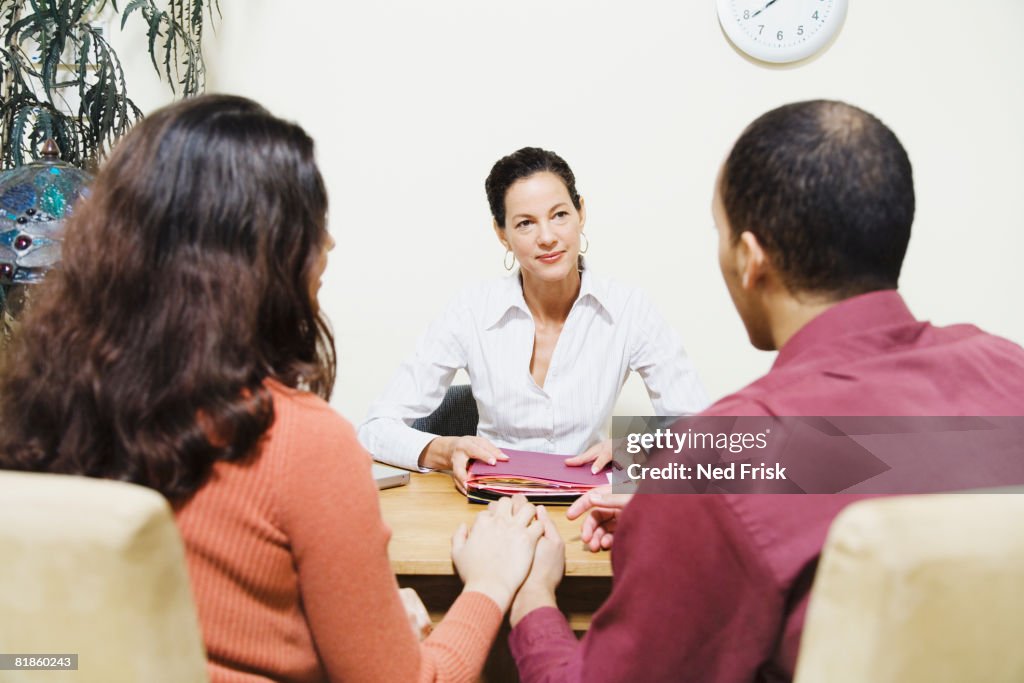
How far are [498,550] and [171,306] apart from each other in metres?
0.58

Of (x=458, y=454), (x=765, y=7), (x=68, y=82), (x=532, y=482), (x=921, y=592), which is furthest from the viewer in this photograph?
(x=765, y=7)

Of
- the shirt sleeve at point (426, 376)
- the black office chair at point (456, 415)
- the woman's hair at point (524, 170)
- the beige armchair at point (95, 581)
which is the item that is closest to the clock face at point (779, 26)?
the woman's hair at point (524, 170)

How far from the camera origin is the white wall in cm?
→ 241

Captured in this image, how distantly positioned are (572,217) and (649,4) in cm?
99

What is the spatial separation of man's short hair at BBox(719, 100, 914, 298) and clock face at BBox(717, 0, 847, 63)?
1.83m

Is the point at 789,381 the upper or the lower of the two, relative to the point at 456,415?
upper

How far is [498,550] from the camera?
103 cm

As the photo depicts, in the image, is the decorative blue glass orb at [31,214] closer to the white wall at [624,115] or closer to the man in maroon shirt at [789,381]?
the white wall at [624,115]

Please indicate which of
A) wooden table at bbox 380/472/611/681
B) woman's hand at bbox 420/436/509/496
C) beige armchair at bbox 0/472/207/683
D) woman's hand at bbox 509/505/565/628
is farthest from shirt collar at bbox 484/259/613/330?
beige armchair at bbox 0/472/207/683

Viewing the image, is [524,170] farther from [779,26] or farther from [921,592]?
[921,592]

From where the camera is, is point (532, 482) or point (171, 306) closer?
point (171, 306)

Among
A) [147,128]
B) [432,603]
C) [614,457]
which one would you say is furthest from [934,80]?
[147,128]

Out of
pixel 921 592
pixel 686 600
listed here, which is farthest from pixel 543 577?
pixel 921 592

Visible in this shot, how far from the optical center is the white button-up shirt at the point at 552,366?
187cm
